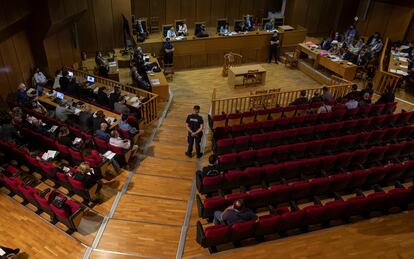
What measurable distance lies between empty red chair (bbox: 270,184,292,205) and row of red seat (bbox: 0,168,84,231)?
3.21 m

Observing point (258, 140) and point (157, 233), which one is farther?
point (258, 140)

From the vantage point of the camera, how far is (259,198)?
5.72m

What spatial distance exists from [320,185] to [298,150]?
3.70 feet

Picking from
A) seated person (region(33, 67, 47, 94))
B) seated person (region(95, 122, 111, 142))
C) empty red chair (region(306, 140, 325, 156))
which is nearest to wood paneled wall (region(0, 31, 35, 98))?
seated person (region(33, 67, 47, 94))

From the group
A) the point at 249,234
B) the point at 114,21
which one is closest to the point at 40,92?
the point at 114,21

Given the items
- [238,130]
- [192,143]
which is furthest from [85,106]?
[238,130]

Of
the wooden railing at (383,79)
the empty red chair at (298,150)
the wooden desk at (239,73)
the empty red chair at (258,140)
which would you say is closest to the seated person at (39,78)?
the wooden desk at (239,73)

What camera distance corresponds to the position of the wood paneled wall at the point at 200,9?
521 inches

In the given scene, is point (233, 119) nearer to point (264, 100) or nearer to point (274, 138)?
point (274, 138)

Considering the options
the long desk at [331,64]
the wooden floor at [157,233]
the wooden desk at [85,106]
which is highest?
the long desk at [331,64]

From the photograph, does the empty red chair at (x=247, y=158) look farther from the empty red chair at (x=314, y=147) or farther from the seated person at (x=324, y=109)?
the seated person at (x=324, y=109)

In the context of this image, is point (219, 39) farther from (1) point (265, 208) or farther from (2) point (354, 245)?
(2) point (354, 245)

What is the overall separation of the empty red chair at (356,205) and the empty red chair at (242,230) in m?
1.70

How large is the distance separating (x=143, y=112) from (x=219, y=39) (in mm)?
5173
